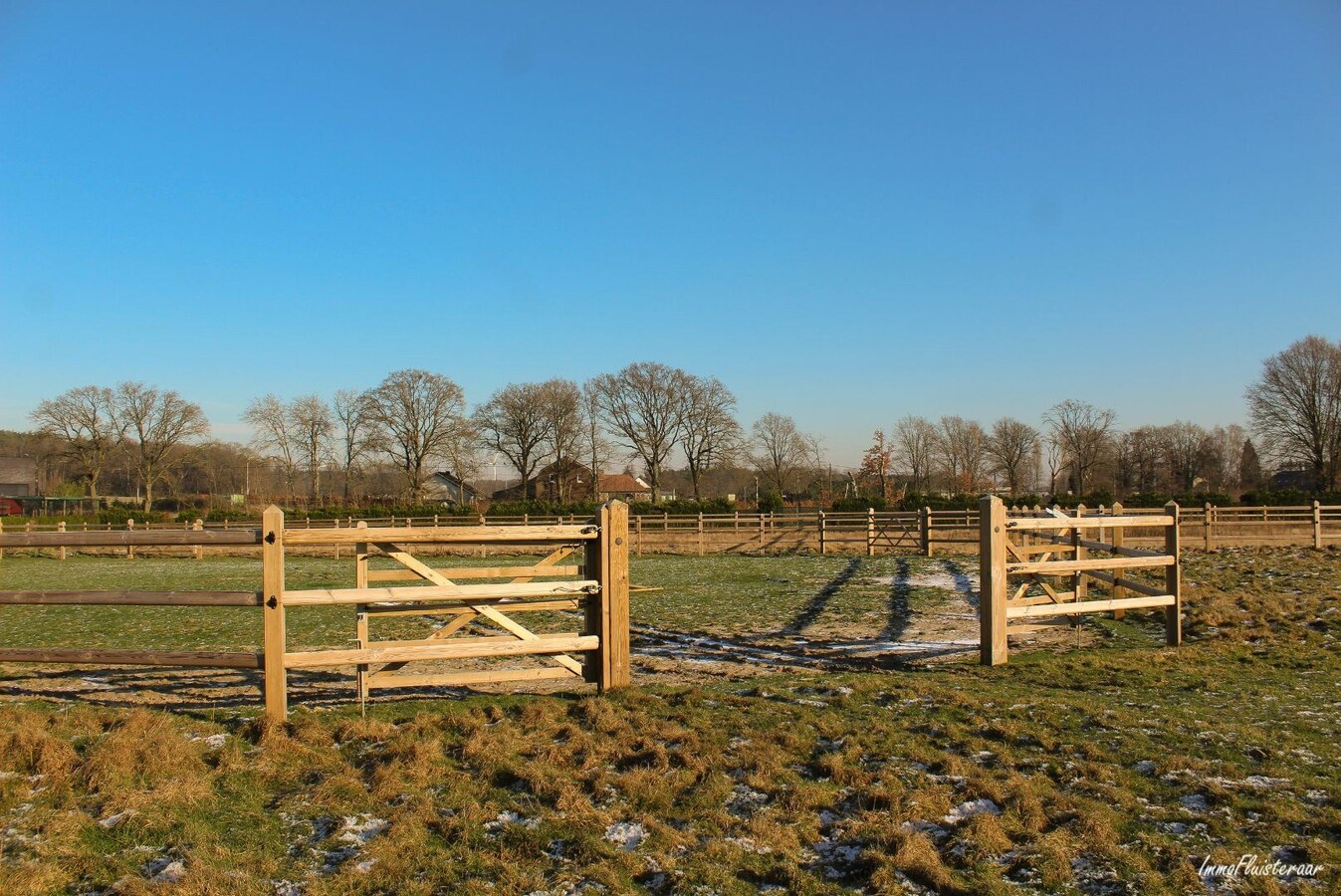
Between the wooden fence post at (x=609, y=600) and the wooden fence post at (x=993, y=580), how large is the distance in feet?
11.7

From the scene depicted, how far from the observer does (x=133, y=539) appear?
5875 millimetres

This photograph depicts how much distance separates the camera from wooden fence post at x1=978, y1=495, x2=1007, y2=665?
7.65 metres

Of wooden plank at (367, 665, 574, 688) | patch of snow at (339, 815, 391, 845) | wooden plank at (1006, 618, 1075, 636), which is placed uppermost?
wooden plank at (367, 665, 574, 688)

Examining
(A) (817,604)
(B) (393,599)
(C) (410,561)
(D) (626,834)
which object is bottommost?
(A) (817,604)

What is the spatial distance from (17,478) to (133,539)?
315 ft

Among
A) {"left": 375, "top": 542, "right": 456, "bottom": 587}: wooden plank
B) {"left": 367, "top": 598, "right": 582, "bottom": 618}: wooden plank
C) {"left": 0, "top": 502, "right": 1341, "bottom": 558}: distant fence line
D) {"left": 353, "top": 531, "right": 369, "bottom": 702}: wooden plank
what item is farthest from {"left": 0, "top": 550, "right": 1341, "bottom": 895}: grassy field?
{"left": 0, "top": 502, "right": 1341, "bottom": 558}: distant fence line

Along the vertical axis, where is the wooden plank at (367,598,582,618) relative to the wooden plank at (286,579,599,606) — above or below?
below

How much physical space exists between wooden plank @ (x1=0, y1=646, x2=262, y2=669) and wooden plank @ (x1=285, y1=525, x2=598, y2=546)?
89 cm

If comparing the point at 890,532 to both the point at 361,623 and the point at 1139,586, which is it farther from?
the point at 361,623

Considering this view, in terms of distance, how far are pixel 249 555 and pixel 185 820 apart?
118 feet

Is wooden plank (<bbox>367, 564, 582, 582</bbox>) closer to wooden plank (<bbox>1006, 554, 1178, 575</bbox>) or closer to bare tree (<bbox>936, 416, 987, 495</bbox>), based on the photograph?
wooden plank (<bbox>1006, 554, 1178, 575</bbox>)

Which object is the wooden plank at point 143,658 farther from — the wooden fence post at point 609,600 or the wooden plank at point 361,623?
the wooden fence post at point 609,600

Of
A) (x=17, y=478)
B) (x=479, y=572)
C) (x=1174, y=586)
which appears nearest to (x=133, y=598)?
(x=479, y=572)

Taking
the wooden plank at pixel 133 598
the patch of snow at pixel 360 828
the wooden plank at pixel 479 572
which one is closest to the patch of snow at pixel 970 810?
the patch of snow at pixel 360 828
